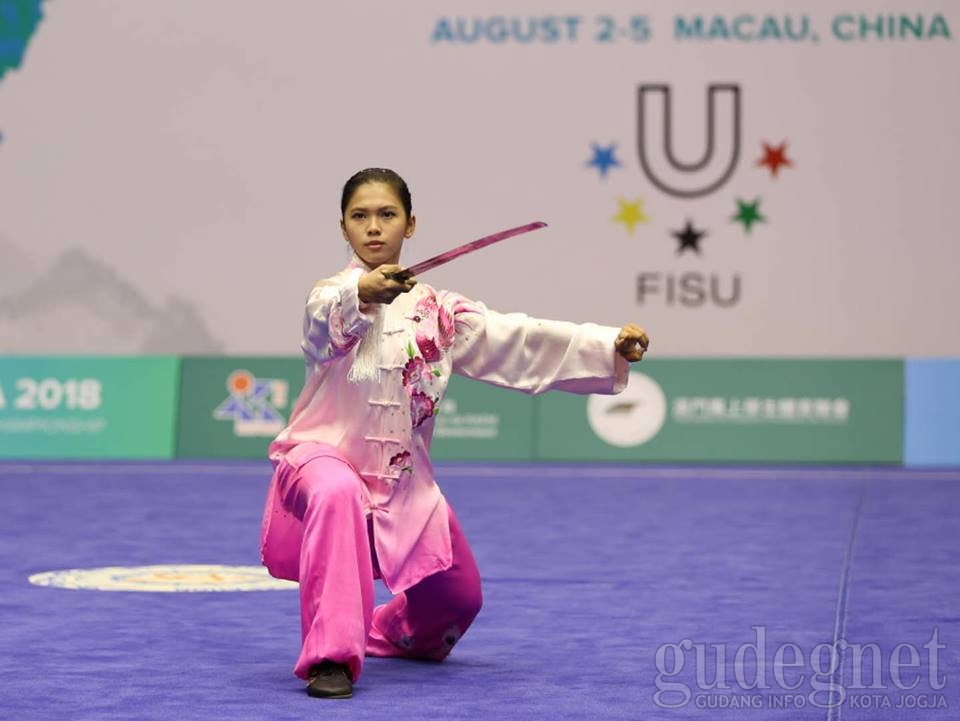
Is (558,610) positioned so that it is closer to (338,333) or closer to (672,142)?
(338,333)

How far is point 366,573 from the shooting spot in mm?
4406

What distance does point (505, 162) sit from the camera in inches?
522

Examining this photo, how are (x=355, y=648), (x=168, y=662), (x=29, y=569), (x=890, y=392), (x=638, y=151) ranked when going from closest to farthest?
(x=355, y=648) → (x=168, y=662) → (x=29, y=569) → (x=890, y=392) → (x=638, y=151)

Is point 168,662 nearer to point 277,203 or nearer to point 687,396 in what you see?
point 687,396

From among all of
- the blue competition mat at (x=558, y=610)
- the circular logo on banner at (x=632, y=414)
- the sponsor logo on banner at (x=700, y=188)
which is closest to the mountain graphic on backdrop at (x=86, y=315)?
the circular logo on banner at (x=632, y=414)

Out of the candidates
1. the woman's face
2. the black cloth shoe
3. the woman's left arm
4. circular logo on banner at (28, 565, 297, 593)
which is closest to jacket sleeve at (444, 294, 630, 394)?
the woman's left arm

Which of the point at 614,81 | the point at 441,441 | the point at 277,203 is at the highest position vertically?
the point at 614,81

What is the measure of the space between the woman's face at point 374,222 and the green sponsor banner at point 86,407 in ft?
26.1

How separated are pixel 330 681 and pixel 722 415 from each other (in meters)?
8.15

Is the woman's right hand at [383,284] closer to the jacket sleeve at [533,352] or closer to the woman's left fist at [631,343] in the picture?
the jacket sleeve at [533,352]

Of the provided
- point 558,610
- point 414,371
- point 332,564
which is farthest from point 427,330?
point 558,610

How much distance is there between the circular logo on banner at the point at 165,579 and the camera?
20.3 feet

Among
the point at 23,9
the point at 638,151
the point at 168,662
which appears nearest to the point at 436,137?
the point at 638,151

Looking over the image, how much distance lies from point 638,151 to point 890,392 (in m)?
2.45
